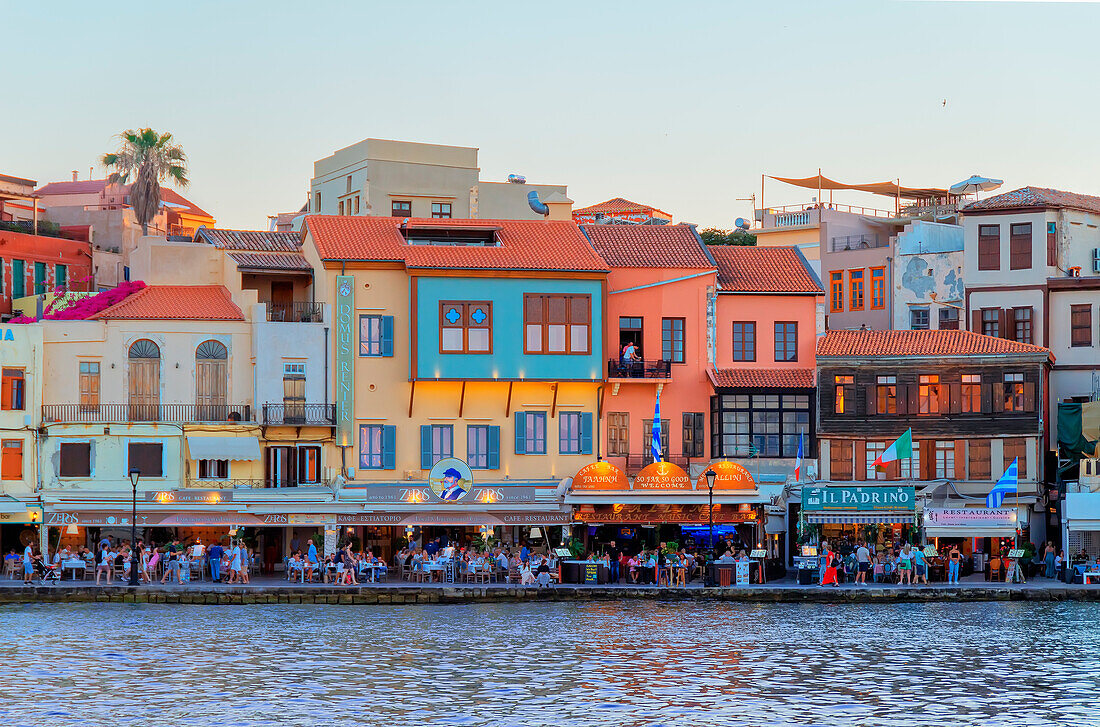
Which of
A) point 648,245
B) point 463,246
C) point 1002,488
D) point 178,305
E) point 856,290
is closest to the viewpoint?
point 1002,488

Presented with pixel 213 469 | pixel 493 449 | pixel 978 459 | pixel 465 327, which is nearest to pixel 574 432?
pixel 493 449

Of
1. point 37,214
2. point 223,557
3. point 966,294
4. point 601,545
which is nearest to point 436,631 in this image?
point 223,557

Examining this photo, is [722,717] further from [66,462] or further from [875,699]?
[66,462]

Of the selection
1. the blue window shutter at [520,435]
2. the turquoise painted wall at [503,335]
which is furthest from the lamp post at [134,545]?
the blue window shutter at [520,435]

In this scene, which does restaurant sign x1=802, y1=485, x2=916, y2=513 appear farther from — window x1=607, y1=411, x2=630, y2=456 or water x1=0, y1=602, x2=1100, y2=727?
water x1=0, y1=602, x2=1100, y2=727

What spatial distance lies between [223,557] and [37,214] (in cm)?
3593

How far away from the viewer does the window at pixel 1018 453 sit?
56719mm

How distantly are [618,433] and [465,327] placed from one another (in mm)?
6110

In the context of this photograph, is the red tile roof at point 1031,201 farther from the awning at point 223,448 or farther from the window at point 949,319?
the awning at point 223,448

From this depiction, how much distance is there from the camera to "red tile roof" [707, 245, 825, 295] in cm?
5725

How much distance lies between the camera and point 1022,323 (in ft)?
199

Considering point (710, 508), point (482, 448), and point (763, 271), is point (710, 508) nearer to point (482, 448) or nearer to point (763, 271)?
point (482, 448)

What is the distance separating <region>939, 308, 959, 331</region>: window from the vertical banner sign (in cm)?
2198

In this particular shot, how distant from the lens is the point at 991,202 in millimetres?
61875
